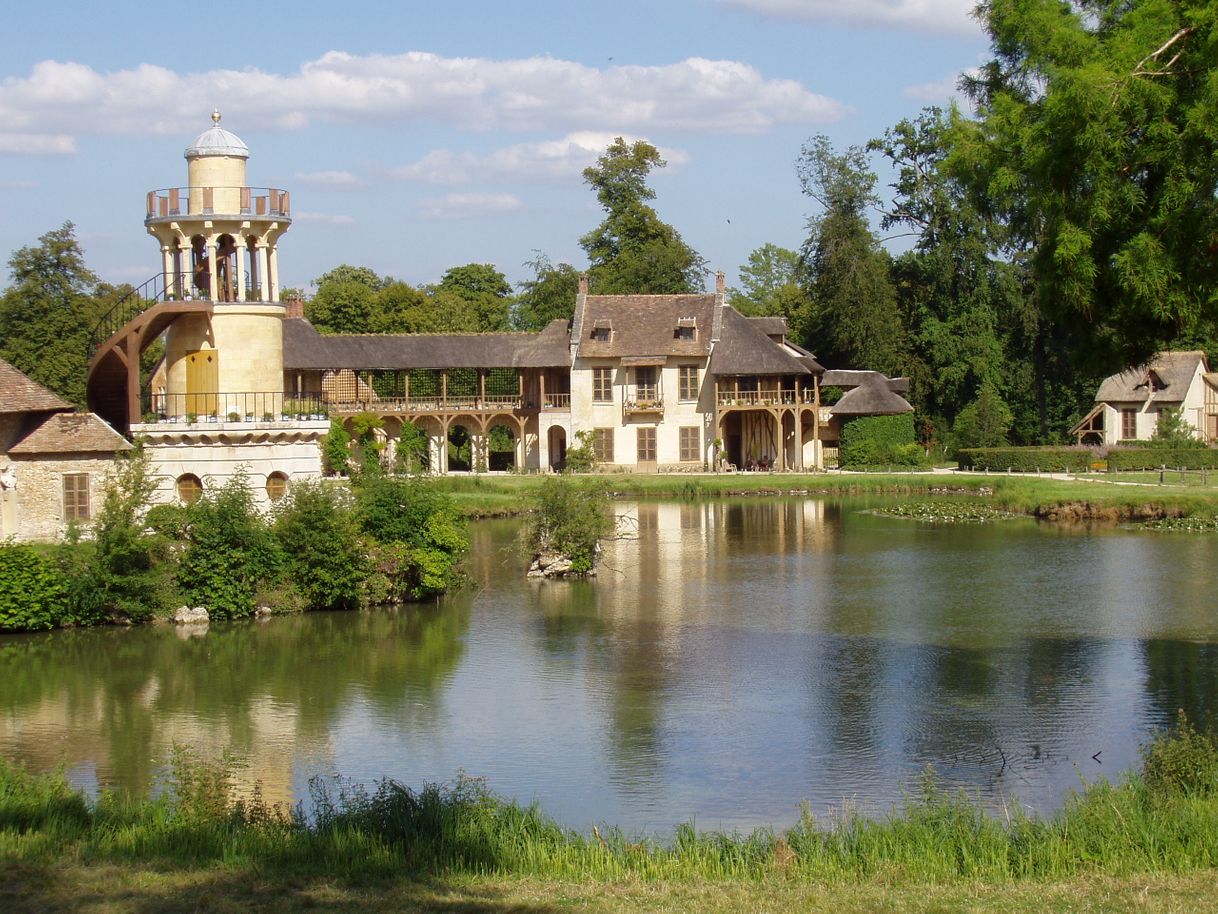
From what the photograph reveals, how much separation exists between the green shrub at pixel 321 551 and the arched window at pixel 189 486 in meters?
2.84

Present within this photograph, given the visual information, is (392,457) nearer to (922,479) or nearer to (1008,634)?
(922,479)

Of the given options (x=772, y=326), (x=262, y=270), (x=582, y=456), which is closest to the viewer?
(x=262, y=270)

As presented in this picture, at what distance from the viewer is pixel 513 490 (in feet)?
139

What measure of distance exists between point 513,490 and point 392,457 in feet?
28.8

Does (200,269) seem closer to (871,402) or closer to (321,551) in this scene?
(321,551)

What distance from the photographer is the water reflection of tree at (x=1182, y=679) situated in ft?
52.7

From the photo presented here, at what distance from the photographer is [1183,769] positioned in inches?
468

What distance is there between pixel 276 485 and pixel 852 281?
30606 mm

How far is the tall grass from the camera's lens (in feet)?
32.5

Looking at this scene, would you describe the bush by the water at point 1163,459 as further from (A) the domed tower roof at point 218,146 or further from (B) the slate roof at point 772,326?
(A) the domed tower roof at point 218,146

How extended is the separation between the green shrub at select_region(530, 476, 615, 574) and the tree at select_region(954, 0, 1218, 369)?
12.6 meters

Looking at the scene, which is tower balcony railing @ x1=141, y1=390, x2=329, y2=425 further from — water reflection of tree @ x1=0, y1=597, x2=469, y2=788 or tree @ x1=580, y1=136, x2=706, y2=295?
tree @ x1=580, y1=136, x2=706, y2=295

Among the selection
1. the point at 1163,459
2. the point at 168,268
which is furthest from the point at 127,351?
the point at 1163,459

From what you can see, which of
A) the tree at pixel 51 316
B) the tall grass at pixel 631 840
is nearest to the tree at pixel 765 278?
the tree at pixel 51 316
